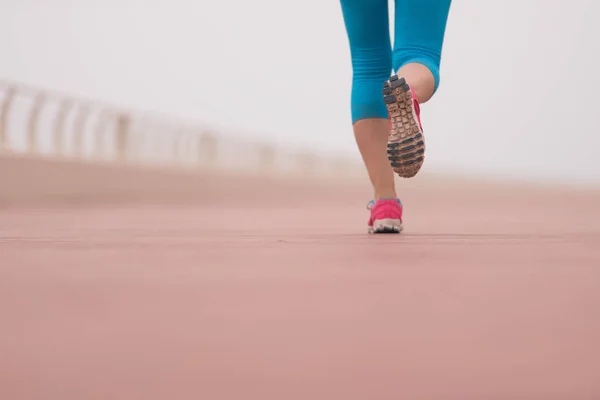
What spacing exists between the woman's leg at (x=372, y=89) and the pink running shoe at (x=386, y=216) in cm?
3

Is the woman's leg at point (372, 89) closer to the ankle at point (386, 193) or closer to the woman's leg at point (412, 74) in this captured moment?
the ankle at point (386, 193)

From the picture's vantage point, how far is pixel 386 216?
8.48ft

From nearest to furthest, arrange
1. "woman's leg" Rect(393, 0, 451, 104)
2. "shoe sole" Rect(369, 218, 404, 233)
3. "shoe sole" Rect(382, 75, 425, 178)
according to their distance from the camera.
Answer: "shoe sole" Rect(382, 75, 425, 178) < "woman's leg" Rect(393, 0, 451, 104) < "shoe sole" Rect(369, 218, 404, 233)

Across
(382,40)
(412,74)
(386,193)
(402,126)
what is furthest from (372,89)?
(402,126)

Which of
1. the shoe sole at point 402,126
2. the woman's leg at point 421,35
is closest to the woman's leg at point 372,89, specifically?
the woman's leg at point 421,35

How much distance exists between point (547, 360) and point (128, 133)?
8.76m

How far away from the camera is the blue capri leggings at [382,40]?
2.29 m

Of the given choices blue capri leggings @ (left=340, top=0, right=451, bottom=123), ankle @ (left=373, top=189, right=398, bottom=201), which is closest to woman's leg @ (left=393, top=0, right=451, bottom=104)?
blue capri leggings @ (left=340, top=0, right=451, bottom=123)

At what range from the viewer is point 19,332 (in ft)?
2.65

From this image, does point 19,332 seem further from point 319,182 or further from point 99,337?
point 319,182

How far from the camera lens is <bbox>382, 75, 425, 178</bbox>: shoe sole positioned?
1.88 m

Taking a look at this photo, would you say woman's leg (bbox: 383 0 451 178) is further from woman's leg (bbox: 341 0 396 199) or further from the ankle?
the ankle

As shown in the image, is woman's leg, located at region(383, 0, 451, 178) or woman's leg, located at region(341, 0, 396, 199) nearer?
woman's leg, located at region(383, 0, 451, 178)

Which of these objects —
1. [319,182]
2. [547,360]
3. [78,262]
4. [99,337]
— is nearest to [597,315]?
[547,360]
